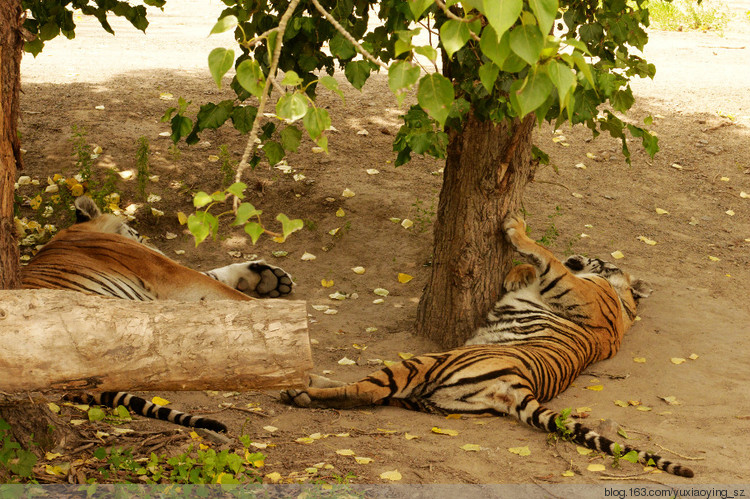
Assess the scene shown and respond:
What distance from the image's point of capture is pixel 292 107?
65.8 inches

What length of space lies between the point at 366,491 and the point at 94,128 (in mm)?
5243

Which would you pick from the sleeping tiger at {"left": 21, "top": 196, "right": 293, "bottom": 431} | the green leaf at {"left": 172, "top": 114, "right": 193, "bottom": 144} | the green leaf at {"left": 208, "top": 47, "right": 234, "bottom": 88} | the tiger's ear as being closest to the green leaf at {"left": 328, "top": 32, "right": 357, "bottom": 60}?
the green leaf at {"left": 172, "top": 114, "right": 193, "bottom": 144}

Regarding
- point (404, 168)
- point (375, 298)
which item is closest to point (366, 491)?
point (375, 298)

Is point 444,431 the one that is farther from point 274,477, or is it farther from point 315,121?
point 315,121

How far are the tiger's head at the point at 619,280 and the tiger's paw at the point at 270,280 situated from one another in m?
2.07

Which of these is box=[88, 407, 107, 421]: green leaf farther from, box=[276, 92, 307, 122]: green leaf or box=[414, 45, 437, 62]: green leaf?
box=[414, 45, 437, 62]: green leaf

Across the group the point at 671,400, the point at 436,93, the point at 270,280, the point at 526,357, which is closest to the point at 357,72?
the point at 436,93

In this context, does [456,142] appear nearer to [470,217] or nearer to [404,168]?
[470,217]

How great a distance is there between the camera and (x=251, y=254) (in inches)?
237

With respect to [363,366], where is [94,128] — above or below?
above

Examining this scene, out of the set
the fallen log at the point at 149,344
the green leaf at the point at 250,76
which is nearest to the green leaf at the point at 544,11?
the green leaf at the point at 250,76

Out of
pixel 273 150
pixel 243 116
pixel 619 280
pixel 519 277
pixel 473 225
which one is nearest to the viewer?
pixel 273 150

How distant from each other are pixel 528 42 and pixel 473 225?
299cm

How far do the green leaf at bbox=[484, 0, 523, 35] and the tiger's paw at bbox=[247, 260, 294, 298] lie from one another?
4207 millimetres
